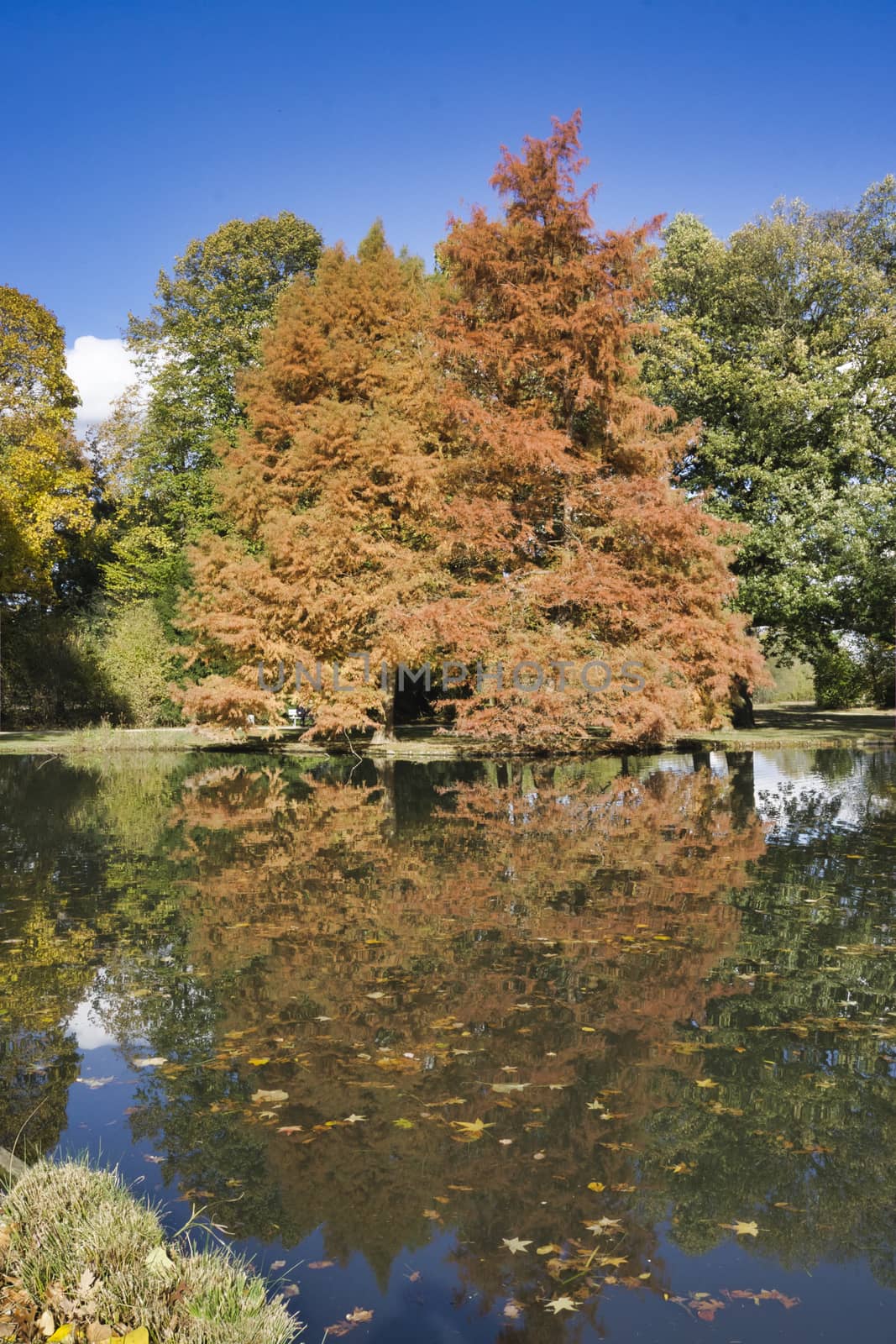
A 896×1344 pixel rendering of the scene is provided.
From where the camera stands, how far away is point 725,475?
88.2ft

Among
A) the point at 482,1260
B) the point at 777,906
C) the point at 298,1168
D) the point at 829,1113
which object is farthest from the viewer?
the point at 777,906

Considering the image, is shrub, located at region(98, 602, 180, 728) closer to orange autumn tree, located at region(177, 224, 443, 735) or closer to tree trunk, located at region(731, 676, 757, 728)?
orange autumn tree, located at region(177, 224, 443, 735)

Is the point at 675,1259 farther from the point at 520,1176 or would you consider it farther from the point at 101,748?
the point at 101,748

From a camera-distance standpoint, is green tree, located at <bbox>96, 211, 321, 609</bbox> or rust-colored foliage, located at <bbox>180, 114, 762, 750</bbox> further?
green tree, located at <bbox>96, 211, 321, 609</bbox>

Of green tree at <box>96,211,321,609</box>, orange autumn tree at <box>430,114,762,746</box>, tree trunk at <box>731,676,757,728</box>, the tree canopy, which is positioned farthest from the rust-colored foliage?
green tree at <box>96,211,321,609</box>

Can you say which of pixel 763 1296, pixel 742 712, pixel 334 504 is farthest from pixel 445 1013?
pixel 742 712

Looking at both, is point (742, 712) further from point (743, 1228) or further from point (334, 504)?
point (743, 1228)

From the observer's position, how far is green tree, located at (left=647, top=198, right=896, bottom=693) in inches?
1010

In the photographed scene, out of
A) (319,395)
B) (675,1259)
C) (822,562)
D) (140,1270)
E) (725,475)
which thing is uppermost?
(319,395)

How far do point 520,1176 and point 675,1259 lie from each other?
2.16 feet

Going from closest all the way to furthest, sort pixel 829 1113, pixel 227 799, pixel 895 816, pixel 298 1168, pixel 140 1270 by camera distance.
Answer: pixel 140 1270
pixel 298 1168
pixel 829 1113
pixel 895 816
pixel 227 799

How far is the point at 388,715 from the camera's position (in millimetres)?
25844

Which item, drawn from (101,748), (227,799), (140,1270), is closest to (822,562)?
(227,799)

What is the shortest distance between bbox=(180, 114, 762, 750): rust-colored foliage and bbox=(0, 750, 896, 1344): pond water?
954 centimetres
